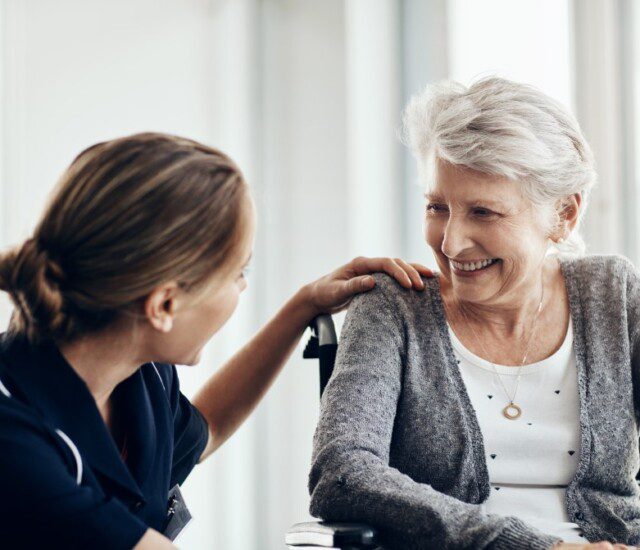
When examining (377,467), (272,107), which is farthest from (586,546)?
(272,107)

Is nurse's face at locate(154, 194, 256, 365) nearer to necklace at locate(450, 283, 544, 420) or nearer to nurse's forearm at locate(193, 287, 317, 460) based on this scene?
nurse's forearm at locate(193, 287, 317, 460)

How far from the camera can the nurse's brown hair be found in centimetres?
121

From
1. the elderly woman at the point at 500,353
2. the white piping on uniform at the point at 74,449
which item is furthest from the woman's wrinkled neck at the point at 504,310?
the white piping on uniform at the point at 74,449

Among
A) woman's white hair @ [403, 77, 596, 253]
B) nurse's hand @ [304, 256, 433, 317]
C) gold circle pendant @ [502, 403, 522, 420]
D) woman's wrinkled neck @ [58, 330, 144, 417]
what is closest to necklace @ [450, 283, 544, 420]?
gold circle pendant @ [502, 403, 522, 420]

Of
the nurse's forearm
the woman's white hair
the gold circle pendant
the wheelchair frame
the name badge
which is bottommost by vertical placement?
the name badge

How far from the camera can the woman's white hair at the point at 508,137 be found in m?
1.62

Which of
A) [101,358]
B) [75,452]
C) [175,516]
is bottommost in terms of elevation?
[175,516]

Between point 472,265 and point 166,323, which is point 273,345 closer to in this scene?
point 472,265

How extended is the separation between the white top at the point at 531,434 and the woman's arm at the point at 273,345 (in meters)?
0.21

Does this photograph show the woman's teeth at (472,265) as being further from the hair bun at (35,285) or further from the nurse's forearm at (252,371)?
the hair bun at (35,285)

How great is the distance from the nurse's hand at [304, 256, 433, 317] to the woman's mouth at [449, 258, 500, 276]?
0.32 feet

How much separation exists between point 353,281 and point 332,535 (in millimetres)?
602

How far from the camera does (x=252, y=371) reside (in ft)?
5.96

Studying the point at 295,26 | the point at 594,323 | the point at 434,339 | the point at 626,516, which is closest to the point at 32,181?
the point at 295,26
